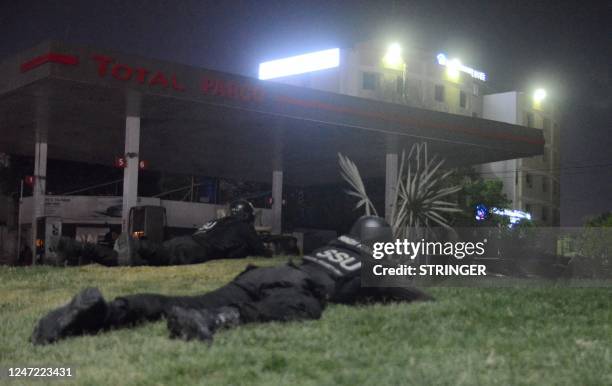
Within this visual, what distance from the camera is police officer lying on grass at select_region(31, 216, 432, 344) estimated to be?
16.6 feet

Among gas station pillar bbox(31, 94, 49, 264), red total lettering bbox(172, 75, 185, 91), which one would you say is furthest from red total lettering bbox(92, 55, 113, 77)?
gas station pillar bbox(31, 94, 49, 264)

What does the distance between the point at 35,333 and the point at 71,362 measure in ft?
2.44

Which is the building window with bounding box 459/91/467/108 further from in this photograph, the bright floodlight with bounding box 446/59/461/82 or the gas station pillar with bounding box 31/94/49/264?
the gas station pillar with bounding box 31/94/49/264

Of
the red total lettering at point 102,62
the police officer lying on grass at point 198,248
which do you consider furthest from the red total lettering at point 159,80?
the police officer lying on grass at point 198,248

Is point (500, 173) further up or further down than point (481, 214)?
further up

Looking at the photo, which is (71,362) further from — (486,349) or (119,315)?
(486,349)

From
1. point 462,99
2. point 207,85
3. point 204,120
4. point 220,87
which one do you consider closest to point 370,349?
point 207,85

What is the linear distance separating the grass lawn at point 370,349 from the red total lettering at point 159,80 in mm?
10296

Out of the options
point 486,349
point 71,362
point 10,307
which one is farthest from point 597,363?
point 10,307

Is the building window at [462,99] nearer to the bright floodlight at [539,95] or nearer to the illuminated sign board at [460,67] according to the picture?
the illuminated sign board at [460,67]

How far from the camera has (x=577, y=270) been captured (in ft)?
50.2

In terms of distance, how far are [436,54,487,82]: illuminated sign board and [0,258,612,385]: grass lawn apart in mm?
57687

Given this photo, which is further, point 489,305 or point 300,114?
point 300,114

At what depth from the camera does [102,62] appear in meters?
16.1
